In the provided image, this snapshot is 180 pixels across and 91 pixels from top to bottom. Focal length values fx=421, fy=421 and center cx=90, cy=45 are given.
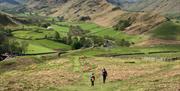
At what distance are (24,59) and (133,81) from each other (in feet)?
145

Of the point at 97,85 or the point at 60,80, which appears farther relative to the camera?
the point at 60,80

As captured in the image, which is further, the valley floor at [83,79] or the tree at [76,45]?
the tree at [76,45]

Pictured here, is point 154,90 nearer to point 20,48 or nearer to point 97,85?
point 97,85

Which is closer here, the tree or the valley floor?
the valley floor

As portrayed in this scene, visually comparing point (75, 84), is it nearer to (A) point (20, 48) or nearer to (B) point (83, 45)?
(A) point (20, 48)

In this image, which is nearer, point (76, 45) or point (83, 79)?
point (83, 79)

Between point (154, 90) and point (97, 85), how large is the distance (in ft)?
37.6

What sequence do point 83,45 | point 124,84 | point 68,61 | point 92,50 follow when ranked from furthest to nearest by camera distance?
point 83,45
point 92,50
point 68,61
point 124,84

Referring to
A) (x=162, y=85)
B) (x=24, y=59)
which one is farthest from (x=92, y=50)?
(x=162, y=85)

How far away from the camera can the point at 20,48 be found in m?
159

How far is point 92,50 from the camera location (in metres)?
156

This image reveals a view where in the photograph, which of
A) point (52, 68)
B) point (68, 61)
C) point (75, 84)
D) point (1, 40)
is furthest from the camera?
point (1, 40)

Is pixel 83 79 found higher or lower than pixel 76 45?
lower

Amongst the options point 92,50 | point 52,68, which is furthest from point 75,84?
point 92,50
